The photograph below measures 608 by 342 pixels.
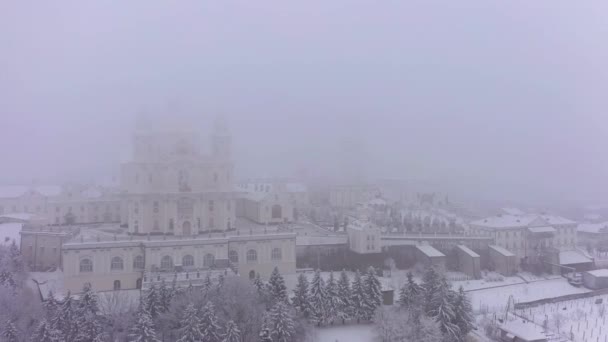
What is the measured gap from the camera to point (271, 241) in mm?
32688

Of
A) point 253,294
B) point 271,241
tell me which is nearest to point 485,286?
point 271,241

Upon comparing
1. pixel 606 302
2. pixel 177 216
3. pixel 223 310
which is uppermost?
pixel 177 216

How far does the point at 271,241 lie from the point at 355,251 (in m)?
6.64

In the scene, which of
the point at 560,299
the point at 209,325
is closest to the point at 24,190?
the point at 209,325

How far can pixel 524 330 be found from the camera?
25.0 meters

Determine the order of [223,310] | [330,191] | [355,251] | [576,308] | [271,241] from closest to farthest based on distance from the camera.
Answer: [223,310], [576,308], [271,241], [355,251], [330,191]

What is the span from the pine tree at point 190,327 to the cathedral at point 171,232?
629cm

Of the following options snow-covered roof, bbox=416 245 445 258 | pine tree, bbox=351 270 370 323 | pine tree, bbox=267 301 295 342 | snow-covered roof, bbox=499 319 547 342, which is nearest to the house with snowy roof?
snow-covered roof, bbox=416 245 445 258

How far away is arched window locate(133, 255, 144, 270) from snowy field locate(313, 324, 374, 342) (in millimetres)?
11712

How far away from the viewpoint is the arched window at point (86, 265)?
28516mm

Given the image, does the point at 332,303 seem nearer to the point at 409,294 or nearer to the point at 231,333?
the point at 409,294

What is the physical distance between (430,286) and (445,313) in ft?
8.15

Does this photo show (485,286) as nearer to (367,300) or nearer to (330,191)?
(367,300)

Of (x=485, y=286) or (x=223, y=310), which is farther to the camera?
(x=485, y=286)
